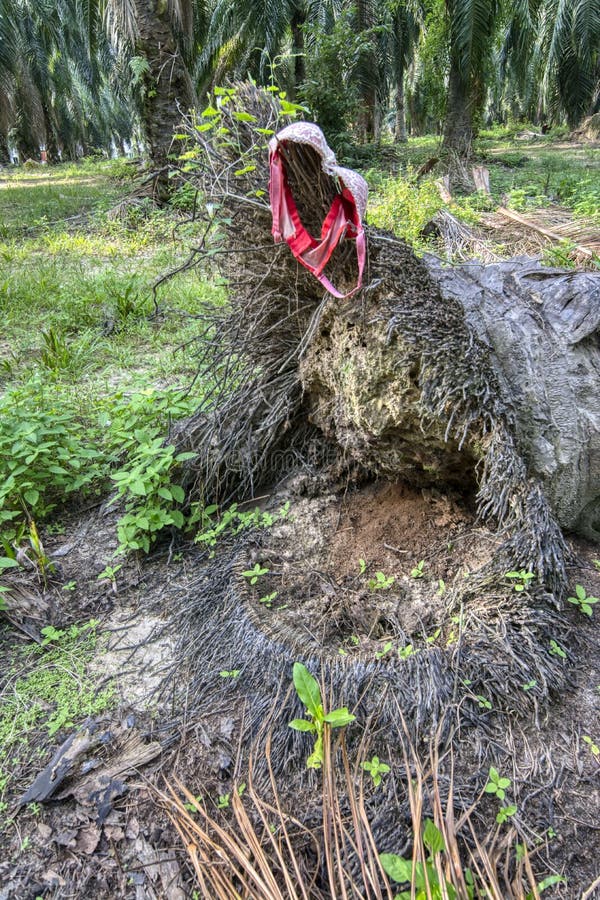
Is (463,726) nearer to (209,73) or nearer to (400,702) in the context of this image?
(400,702)

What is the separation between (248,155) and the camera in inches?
84.7

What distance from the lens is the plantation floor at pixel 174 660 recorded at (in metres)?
1.48

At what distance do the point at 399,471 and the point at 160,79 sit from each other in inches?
294

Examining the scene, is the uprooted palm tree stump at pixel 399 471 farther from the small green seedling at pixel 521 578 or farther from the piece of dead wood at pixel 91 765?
the piece of dead wood at pixel 91 765

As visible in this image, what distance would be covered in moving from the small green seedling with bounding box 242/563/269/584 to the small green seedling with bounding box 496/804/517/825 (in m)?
1.05

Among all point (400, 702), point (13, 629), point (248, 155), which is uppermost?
point (248, 155)

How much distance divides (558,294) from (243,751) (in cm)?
208

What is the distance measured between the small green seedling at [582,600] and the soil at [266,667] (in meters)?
0.04

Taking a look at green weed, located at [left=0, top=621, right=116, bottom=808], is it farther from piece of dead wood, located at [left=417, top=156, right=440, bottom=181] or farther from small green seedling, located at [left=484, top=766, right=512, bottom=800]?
piece of dead wood, located at [left=417, top=156, right=440, bottom=181]

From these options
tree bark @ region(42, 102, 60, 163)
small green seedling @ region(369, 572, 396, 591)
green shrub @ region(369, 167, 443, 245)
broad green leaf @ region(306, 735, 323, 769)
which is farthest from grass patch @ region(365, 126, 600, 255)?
tree bark @ region(42, 102, 60, 163)

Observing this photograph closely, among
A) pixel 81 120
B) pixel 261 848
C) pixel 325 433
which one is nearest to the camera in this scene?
pixel 261 848

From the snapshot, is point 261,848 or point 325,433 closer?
point 261,848

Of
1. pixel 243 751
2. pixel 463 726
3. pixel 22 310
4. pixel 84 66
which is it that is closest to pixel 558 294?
pixel 463 726

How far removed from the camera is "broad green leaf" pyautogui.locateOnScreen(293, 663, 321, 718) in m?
1.50
